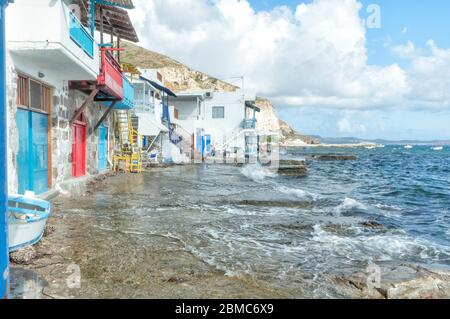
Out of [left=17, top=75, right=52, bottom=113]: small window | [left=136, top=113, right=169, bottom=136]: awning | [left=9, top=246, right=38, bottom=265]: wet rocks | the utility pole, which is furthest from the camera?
[left=136, top=113, right=169, bottom=136]: awning

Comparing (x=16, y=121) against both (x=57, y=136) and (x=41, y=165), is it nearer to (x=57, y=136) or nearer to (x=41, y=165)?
(x=41, y=165)

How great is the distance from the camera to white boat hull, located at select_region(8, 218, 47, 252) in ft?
17.2

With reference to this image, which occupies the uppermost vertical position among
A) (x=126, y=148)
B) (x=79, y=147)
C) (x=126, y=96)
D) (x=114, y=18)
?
(x=114, y=18)

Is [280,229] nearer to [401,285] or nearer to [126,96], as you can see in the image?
[401,285]

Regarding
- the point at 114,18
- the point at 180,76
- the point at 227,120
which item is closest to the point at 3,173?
the point at 114,18

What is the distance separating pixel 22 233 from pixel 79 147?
10.1 meters

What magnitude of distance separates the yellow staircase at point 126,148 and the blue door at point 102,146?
4.10ft

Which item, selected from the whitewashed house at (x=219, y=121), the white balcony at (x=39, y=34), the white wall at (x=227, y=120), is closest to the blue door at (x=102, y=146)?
the white balcony at (x=39, y=34)

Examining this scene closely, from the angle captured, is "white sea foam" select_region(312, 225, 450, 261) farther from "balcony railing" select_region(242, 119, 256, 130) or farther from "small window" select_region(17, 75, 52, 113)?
"balcony railing" select_region(242, 119, 256, 130)

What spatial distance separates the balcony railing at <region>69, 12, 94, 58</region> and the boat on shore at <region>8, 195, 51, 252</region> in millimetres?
5249

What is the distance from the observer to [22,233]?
5422 mm

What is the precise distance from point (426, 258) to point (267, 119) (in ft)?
328

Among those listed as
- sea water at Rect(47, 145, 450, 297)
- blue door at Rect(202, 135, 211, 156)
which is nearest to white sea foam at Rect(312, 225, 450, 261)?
sea water at Rect(47, 145, 450, 297)

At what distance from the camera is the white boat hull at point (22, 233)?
5242mm
